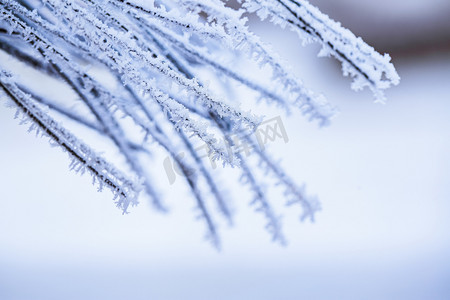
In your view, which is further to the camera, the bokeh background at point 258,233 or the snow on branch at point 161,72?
the bokeh background at point 258,233

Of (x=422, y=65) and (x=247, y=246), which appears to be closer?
(x=247, y=246)

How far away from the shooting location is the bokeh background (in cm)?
71

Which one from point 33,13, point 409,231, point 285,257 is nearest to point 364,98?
point 409,231

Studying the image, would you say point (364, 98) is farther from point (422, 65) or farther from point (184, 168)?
point (184, 168)

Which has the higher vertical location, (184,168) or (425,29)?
(425,29)

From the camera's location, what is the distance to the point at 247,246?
77 centimetres

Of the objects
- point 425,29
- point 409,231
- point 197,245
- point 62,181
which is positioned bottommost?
point 409,231

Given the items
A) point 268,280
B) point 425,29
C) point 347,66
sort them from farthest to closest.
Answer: point 425,29 → point 268,280 → point 347,66

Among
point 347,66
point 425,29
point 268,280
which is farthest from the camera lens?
point 425,29

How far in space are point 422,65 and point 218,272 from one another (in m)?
0.71

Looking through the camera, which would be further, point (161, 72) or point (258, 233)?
point (258, 233)

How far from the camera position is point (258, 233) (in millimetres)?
785

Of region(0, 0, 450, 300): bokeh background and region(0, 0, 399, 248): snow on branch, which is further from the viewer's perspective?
region(0, 0, 450, 300): bokeh background

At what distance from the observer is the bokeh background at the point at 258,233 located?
0.71 m
